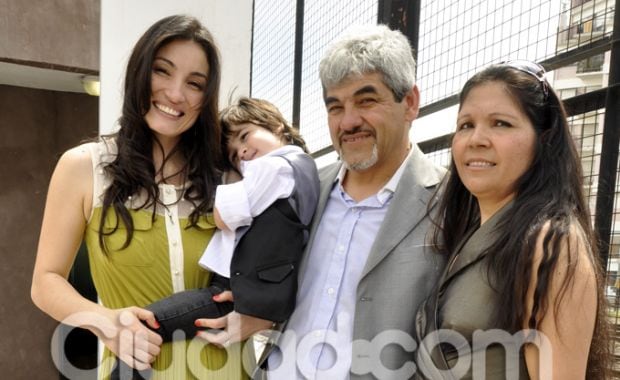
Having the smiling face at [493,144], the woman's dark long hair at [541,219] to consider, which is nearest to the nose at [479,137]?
the smiling face at [493,144]

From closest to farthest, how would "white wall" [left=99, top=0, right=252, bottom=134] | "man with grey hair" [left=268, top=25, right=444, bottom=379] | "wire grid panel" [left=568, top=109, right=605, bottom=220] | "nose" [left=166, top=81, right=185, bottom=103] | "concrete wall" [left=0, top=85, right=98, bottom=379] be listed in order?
"wire grid panel" [left=568, top=109, right=605, bottom=220], "man with grey hair" [left=268, top=25, right=444, bottom=379], "nose" [left=166, top=81, right=185, bottom=103], "white wall" [left=99, top=0, right=252, bottom=134], "concrete wall" [left=0, top=85, right=98, bottom=379]

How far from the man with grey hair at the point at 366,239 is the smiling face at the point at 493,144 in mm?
289

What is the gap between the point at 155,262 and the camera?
1444 millimetres

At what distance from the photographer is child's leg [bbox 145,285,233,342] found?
136 centimetres

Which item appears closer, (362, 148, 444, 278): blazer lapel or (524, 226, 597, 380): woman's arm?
(524, 226, 597, 380): woman's arm

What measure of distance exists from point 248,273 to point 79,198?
57cm

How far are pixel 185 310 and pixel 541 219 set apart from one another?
3.31ft

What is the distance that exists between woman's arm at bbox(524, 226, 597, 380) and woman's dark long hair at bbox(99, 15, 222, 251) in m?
1.03

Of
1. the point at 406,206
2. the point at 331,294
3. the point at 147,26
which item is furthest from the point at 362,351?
the point at 147,26

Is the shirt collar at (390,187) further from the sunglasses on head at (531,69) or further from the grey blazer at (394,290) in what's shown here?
the sunglasses on head at (531,69)

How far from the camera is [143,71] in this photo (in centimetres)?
146

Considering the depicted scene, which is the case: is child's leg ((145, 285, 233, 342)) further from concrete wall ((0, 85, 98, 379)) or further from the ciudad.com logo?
concrete wall ((0, 85, 98, 379))

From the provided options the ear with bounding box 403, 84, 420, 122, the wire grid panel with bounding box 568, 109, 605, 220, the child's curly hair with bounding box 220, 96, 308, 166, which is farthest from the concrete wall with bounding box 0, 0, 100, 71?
the wire grid panel with bounding box 568, 109, 605, 220

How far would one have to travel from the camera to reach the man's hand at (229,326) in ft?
4.67
